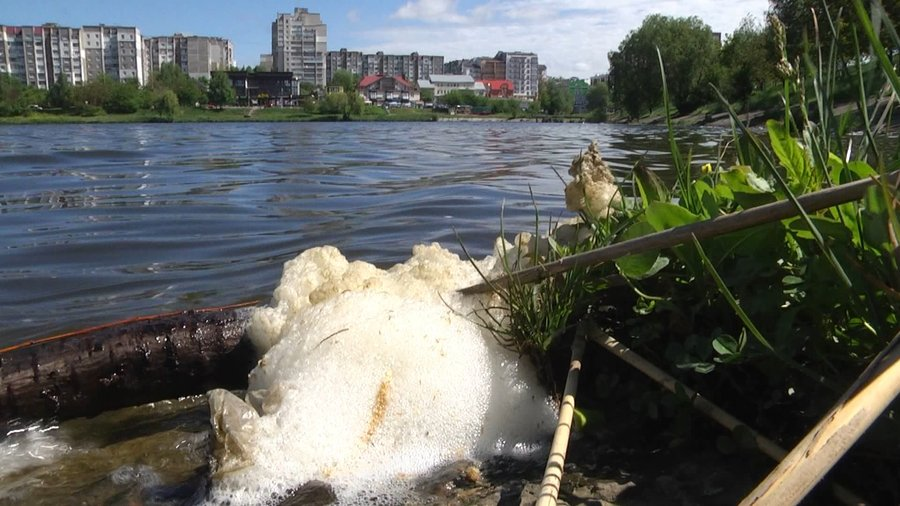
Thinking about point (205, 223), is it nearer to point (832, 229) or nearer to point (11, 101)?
point (832, 229)

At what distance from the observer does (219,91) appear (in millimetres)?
123438

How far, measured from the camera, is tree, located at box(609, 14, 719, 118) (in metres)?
64.3

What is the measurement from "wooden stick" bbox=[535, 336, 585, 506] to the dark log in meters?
1.39

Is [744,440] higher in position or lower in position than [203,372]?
higher

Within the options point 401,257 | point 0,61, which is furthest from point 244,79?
point 401,257

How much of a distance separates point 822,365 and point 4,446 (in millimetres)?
2607

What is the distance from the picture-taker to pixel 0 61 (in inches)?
7569

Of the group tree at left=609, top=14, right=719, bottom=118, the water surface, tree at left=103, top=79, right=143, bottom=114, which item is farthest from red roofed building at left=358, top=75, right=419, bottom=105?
the water surface

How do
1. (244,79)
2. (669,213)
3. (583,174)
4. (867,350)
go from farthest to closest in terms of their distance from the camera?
(244,79) < (583,174) < (669,213) < (867,350)

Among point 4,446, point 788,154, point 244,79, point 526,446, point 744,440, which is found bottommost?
point 4,446

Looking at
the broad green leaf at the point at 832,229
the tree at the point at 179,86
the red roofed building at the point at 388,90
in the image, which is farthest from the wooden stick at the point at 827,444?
the red roofed building at the point at 388,90

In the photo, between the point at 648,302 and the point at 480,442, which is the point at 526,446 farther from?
the point at 648,302

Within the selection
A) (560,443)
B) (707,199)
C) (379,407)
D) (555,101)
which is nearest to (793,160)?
(707,199)

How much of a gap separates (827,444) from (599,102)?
381 feet
